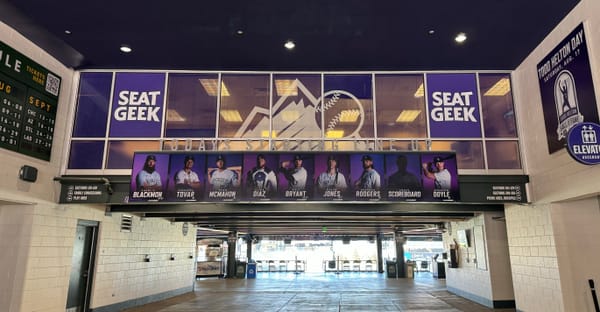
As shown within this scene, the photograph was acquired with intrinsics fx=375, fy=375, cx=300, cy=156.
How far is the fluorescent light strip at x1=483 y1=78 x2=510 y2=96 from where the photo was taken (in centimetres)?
834

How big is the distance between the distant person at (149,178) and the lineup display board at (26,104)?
198 centimetres

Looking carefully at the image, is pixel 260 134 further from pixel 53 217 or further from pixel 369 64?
pixel 53 217

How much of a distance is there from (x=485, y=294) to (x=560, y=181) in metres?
5.02

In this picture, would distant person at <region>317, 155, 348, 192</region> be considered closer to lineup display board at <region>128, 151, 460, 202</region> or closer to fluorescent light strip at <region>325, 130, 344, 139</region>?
lineup display board at <region>128, 151, 460, 202</region>

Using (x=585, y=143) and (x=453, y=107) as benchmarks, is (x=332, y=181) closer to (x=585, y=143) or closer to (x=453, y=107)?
(x=453, y=107)

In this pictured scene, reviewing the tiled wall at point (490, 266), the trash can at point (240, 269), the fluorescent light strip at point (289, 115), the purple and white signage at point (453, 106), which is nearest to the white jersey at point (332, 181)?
the fluorescent light strip at point (289, 115)

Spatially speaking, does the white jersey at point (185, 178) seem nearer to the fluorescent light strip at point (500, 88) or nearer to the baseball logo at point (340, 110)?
the baseball logo at point (340, 110)

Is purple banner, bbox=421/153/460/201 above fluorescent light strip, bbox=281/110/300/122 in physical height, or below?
below

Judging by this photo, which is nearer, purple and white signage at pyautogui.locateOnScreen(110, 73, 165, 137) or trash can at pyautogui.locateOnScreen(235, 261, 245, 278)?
purple and white signage at pyautogui.locateOnScreen(110, 73, 165, 137)

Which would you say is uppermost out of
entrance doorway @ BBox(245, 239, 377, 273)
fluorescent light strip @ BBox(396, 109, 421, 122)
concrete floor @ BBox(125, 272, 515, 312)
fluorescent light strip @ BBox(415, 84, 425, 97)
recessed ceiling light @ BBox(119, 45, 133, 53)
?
recessed ceiling light @ BBox(119, 45, 133, 53)

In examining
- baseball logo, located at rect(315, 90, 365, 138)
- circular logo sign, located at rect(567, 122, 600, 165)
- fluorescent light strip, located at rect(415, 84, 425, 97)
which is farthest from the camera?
fluorescent light strip, located at rect(415, 84, 425, 97)

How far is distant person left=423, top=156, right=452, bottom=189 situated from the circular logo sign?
7.24 ft

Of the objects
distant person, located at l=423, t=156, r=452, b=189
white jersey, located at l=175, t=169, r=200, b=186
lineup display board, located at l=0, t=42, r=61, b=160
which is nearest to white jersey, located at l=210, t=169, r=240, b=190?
white jersey, located at l=175, t=169, r=200, b=186

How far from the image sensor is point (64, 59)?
7.98 m
